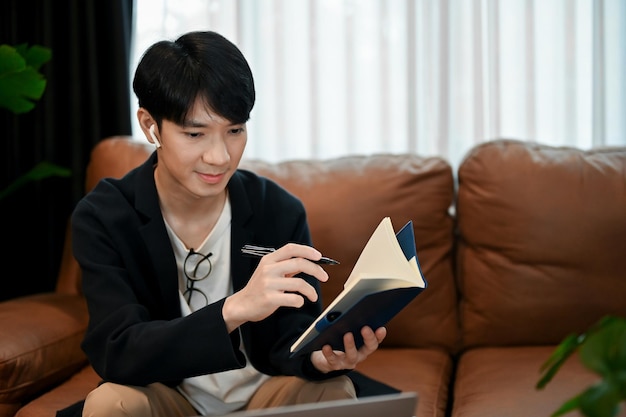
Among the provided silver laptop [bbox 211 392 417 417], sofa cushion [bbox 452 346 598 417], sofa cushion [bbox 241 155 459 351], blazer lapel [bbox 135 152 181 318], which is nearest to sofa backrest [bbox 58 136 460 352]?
sofa cushion [bbox 241 155 459 351]

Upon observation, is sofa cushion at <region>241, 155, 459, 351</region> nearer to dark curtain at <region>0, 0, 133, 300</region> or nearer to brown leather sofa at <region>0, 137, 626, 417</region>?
brown leather sofa at <region>0, 137, 626, 417</region>

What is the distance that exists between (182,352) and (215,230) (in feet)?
1.20

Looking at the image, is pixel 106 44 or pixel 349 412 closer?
pixel 349 412

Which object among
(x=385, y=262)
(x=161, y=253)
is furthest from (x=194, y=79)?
(x=385, y=262)

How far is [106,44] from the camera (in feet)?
9.27

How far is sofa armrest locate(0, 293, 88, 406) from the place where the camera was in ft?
6.19

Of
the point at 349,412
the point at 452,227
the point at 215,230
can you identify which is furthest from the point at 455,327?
the point at 349,412

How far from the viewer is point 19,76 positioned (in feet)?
7.68

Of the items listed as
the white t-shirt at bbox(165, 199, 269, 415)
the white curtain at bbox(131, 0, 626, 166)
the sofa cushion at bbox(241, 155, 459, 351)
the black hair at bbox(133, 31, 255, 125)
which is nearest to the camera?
the black hair at bbox(133, 31, 255, 125)

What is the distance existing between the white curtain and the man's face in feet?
3.67

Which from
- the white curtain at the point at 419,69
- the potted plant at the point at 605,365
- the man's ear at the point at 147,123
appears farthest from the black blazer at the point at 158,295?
the white curtain at the point at 419,69

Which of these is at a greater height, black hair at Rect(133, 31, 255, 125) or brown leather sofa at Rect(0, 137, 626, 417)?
black hair at Rect(133, 31, 255, 125)

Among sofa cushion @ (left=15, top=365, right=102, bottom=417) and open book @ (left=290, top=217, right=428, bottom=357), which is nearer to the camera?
open book @ (left=290, top=217, right=428, bottom=357)

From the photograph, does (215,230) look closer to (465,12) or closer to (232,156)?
(232,156)
